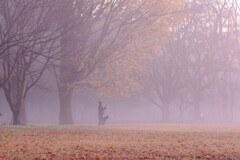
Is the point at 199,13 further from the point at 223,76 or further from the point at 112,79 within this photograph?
the point at 112,79

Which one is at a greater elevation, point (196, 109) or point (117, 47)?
point (117, 47)

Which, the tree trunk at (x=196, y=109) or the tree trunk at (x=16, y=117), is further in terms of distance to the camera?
the tree trunk at (x=196, y=109)

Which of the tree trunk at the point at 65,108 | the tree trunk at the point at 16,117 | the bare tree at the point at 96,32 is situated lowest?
the tree trunk at the point at 16,117

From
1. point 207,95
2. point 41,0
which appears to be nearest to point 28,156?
point 41,0

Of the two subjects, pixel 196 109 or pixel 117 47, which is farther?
pixel 196 109

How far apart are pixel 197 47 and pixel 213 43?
2.11 m

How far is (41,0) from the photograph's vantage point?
83.5 ft

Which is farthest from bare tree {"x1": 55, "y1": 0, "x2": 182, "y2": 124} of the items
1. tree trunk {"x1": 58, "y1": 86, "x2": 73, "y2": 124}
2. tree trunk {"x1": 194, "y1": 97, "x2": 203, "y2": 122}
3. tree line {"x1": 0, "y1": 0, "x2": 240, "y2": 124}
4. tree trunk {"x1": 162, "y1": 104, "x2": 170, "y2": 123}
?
tree trunk {"x1": 162, "y1": 104, "x2": 170, "y2": 123}

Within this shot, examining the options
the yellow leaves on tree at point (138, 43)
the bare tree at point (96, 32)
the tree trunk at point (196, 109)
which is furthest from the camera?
the tree trunk at point (196, 109)

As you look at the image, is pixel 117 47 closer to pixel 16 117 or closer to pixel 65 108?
pixel 16 117

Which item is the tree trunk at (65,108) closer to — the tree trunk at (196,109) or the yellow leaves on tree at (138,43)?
the yellow leaves on tree at (138,43)

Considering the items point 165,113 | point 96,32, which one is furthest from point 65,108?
point 165,113

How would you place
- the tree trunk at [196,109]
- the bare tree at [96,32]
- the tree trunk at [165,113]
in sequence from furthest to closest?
the tree trunk at [165,113] < the tree trunk at [196,109] < the bare tree at [96,32]

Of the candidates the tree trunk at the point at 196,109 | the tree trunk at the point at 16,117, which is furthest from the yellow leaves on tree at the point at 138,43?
the tree trunk at the point at 196,109
